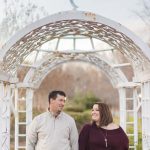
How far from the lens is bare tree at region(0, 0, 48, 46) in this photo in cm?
1248

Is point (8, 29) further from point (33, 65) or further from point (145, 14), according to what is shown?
point (145, 14)

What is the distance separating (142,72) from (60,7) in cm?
1673

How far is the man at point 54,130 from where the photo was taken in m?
4.94

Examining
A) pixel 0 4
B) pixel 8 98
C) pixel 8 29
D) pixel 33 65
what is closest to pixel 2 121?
pixel 8 98

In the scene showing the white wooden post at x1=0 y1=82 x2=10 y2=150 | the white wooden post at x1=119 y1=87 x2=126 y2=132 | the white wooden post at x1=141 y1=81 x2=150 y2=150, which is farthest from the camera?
the white wooden post at x1=119 y1=87 x2=126 y2=132

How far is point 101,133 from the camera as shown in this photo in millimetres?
4816

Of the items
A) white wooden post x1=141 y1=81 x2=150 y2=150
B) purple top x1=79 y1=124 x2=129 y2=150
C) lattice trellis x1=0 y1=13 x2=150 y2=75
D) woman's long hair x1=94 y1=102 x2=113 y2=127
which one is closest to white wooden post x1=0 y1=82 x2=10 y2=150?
lattice trellis x1=0 y1=13 x2=150 y2=75

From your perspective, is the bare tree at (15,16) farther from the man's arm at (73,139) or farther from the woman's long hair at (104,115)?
the woman's long hair at (104,115)

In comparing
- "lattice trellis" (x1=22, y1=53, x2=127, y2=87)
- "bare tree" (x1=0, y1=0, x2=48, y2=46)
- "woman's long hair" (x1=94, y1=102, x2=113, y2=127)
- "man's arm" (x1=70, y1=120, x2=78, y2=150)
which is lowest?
"man's arm" (x1=70, y1=120, x2=78, y2=150)

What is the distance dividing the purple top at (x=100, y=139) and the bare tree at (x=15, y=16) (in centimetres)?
766

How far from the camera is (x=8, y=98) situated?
8031 millimetres

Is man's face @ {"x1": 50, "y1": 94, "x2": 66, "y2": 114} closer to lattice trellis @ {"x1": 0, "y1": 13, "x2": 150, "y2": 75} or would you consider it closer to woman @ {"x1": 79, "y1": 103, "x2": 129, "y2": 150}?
woman @ {"x1": 79, "y1": 103, "x2": 129, "y2": 150}

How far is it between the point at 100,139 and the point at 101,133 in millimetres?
64

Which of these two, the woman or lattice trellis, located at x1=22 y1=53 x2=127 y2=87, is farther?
lattice trellis, located at x1=22 y1=53 x2=127 y2=87
